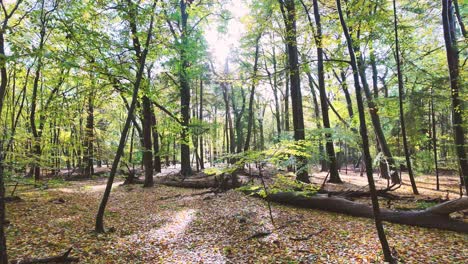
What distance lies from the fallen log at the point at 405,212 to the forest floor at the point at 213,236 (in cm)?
24

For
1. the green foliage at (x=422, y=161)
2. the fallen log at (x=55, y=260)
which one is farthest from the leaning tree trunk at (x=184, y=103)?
the green foliage at (x=422, y=161)

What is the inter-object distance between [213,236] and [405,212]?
18.3 ft

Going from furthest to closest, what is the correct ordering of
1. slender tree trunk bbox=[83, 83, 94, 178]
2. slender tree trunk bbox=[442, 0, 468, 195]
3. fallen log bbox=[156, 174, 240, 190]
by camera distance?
slender tree trunk bbox=[83, 83, 94, 178] < fallen log bbox=[156, 174, 240, 190] < slender tree trunk bbox=[442, 0, 468, 195]

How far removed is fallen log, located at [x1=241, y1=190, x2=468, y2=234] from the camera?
21.1ft

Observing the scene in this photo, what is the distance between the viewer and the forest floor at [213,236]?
5473mm

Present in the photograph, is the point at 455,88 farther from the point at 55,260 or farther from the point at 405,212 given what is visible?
the point at 55,260

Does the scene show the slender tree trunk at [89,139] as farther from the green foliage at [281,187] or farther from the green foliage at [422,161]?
the green foliage at [422,161]

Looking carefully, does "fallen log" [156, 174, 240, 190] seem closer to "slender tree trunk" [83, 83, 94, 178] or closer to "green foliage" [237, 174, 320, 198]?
"slender tree trunk" [83, 83, 94, 178]

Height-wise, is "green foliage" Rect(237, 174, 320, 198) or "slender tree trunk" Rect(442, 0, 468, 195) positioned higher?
"slender tree trunk" Rect(442, 0, 468, 195)

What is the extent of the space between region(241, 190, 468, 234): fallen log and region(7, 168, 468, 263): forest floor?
243 mm

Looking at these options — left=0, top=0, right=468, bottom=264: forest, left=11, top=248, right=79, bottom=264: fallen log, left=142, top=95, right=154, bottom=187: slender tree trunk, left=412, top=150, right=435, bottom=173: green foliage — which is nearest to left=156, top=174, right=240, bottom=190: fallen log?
left=0, top=0, right=468, bottom=264: forest

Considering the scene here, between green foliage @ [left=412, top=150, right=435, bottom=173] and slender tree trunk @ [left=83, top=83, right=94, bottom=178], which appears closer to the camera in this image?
green foliage @ [left=412, top=150, right=435, bottom=173]

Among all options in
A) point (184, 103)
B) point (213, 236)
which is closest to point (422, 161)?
point (213, 236)

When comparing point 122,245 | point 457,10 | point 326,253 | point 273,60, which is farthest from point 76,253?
point 273,60
